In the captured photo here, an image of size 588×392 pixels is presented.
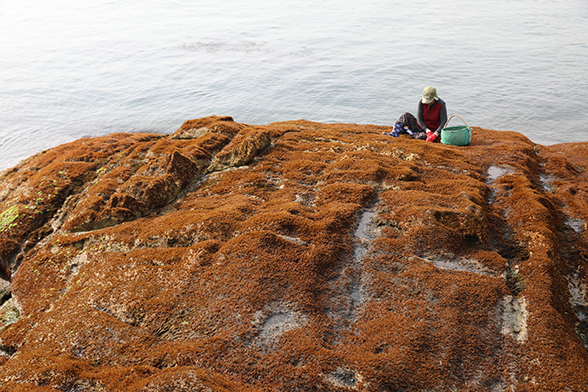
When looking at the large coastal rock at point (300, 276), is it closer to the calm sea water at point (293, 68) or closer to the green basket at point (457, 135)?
the green basket at point (457, 135)

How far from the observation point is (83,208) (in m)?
7.50

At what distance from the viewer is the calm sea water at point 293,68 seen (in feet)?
66.9

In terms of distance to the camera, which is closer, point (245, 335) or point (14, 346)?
point (245, 335)

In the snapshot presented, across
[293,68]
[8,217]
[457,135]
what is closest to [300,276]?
[8,217]

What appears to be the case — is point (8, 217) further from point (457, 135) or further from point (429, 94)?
point (457, 135)

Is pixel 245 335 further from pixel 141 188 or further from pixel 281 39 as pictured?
pixel 281 39

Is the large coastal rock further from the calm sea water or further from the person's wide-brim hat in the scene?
the calm sea water

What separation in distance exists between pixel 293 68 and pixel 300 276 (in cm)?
2515

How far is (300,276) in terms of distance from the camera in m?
4.96

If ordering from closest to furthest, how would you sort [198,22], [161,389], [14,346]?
1. [161,389]
2. [14,346]
3. [198,22]

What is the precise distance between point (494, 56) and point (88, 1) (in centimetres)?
5814

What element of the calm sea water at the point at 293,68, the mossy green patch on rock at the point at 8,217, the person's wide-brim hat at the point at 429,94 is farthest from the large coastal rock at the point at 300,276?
the calm sea water at the point at 293,68

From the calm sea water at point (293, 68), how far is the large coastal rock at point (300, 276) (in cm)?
1242

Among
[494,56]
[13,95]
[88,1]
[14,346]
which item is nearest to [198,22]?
[13,95]
